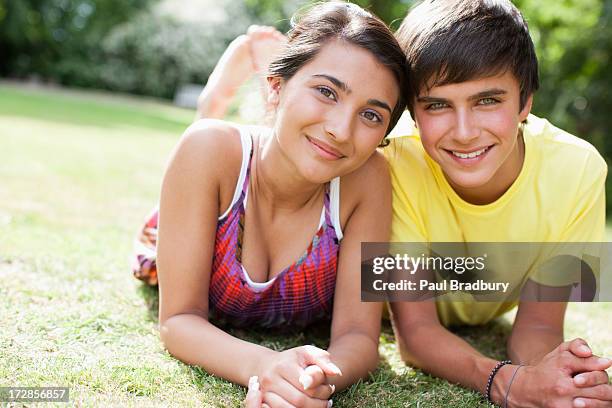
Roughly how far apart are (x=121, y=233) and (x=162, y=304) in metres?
2.21

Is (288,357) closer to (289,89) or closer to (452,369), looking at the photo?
(452,369)

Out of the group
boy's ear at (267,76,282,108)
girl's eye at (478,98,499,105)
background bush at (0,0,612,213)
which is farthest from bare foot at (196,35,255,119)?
background bush at (0,0,612,213)

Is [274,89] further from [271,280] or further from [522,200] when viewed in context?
[522,200]

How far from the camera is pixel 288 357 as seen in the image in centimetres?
211

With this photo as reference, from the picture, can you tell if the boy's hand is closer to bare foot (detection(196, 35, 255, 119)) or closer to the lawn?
the lawn

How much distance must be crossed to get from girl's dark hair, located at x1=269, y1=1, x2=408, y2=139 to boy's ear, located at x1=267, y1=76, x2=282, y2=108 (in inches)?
1.2

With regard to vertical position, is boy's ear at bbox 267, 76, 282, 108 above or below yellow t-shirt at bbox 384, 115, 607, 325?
above

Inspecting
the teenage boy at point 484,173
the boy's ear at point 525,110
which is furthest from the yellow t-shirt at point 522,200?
the boy's ear at point 525,110

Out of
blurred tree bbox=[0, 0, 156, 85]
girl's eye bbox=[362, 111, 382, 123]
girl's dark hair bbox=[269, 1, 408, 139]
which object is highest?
girl's dark hair bbox=[269, 1, 408, 139]

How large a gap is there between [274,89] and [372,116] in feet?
1.50

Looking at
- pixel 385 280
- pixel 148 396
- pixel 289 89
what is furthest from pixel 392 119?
pixel 148 396

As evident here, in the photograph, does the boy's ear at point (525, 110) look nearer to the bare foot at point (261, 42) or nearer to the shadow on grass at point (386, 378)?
the shadow on grass at point (386, 378)

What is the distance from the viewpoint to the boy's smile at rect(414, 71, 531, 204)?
8.48 feet

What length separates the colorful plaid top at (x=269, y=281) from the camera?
8.96 ft
